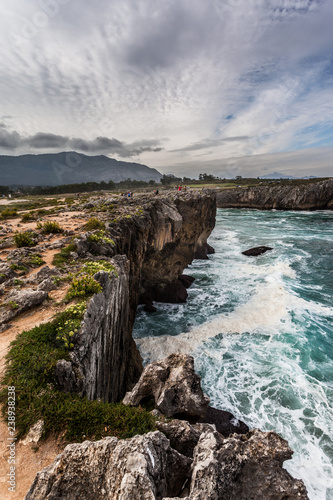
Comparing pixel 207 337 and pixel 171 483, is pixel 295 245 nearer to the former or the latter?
pixel 207 337

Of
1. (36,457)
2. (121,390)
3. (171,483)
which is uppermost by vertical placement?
(36,457)

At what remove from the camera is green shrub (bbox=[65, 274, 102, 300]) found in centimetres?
895

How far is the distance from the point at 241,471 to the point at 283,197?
10978 centimetres

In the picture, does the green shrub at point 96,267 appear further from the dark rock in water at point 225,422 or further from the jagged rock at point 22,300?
the dark rock in water at point 225,422

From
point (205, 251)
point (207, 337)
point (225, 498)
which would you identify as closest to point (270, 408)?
point (207, 337)

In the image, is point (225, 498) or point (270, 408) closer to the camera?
point (225, 498)

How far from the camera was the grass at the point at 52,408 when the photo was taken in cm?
505

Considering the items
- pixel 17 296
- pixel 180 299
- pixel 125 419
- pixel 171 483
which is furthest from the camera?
pixel 180 299

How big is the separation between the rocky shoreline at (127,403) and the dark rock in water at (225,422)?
0.19 ft

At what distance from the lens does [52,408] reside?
532cm

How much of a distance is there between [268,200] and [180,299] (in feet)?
302

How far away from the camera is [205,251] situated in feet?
137

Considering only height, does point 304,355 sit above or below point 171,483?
below

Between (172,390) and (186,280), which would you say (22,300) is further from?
(186,280)
